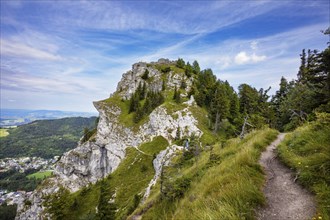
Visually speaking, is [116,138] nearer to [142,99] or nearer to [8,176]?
[142,99]

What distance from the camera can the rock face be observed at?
53594 millimetres

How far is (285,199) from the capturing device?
4.74 m

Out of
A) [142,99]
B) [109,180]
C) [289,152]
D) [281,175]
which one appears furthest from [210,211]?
[142,99]

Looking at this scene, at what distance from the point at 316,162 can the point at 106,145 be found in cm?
6503

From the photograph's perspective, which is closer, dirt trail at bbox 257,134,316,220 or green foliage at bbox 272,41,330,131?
dirt trail at bbox 257,134,316,220

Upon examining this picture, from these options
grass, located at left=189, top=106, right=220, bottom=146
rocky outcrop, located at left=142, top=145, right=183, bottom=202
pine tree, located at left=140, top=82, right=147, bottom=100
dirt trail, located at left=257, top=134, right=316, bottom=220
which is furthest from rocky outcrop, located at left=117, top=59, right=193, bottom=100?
dirt trail, located at left=257, top=134, right=316, bottom=220

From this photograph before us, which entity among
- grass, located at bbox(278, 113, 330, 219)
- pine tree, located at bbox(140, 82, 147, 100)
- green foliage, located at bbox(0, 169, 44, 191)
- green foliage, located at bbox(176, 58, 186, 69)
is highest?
green foliage, located at bbox(176, 58, 186, 69)

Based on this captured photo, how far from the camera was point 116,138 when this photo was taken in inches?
2461

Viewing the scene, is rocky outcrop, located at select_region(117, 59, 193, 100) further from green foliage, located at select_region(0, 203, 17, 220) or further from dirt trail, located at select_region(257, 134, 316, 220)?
green foliage, located at select_region(0, 203, 17, 220)

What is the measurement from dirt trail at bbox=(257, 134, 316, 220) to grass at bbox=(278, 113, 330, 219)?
242 mm

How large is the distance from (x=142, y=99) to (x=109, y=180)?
38334 millimetres

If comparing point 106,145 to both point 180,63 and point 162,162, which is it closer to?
point 162,162

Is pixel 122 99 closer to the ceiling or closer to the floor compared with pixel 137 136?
closer to the ceiling

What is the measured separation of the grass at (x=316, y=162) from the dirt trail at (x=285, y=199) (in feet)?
0.79
